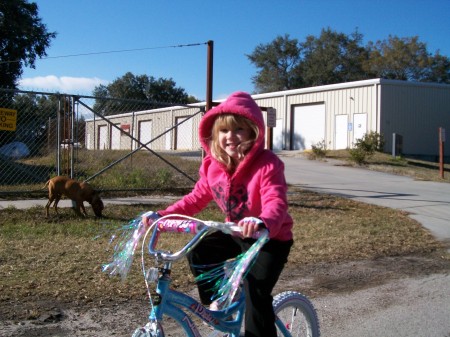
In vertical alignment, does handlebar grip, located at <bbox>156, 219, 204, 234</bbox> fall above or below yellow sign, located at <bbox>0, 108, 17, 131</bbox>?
below

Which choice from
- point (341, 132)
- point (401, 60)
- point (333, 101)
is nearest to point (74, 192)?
point (341, 132)

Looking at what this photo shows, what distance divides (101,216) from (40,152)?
425 cm

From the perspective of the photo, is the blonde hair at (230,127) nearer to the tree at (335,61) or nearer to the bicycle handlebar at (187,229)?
the bicycle handlebar at (187,229)

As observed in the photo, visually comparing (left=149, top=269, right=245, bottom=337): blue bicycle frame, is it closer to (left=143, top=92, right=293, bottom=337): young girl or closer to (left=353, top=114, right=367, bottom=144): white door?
(left=143, top=92, right=293, bottom=337): young girl

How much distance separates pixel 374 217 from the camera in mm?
9609

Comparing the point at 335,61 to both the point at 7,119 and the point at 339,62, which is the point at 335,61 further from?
the point at 7,119

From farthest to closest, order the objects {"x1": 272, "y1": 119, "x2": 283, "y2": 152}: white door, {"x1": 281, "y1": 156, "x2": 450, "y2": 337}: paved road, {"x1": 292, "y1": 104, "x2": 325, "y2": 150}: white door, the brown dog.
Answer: {"x1": 272, "y1": 119, "x2": 283, "y2": 152}: white door < {"x1": 292, "y1": 104, "x2": 325, "y2": 150}: white door < the brown dog < {"x1": 281, "y1": 156, "x2": 450, "y2": 337}: paved road

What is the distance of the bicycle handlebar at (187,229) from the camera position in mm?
2309

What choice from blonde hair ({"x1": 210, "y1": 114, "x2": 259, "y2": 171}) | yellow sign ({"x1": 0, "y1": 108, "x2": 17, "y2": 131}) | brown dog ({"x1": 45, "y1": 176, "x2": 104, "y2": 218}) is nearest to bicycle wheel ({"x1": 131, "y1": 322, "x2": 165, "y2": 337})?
blonde hair ({"x1": 210, "y1": 114, "x2": 259, "y2": 171})

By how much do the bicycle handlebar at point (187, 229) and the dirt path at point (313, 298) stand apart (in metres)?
1.79

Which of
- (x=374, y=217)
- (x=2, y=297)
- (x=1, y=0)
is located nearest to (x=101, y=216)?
(x=2, y=297)

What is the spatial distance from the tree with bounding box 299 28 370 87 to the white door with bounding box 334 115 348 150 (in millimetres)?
27864

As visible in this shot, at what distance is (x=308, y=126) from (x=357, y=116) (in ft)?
12.2

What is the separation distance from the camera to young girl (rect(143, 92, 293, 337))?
2668mm
